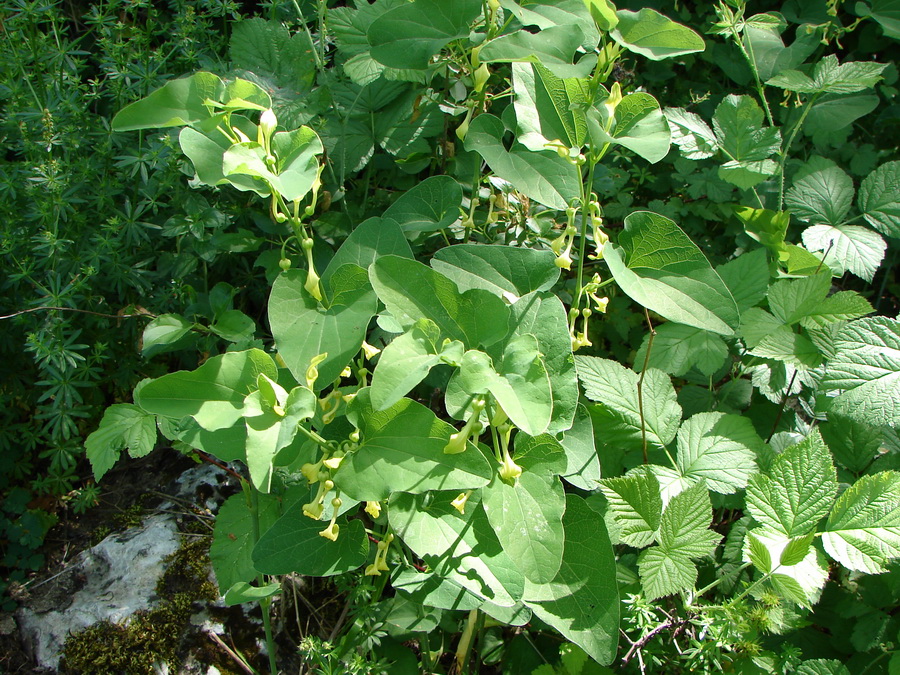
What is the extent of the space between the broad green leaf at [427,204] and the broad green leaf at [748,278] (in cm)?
74

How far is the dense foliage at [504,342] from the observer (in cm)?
99

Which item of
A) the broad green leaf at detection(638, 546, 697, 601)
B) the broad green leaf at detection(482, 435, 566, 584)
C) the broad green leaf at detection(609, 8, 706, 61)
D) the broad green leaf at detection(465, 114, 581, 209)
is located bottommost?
the broad green leaf at detection(638, 546, 697, 601)

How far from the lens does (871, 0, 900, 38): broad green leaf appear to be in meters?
2.08

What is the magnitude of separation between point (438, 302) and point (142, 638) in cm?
107

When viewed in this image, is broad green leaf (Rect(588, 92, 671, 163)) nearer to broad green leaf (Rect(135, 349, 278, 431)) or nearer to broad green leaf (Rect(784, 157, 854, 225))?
broad green leaf (Rect(135, 349, 278, 431))

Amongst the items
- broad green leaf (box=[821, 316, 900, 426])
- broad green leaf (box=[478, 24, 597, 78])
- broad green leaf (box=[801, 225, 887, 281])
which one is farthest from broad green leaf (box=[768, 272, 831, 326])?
broad green leaf (box=[478, 24, 597, 78])

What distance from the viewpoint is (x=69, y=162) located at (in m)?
1.66

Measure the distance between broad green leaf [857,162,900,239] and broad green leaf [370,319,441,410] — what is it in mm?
1525

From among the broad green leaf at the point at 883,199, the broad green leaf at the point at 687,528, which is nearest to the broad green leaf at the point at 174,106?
the broad green leaf at the point at 687,528

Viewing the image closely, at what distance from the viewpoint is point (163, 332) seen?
4.77ft

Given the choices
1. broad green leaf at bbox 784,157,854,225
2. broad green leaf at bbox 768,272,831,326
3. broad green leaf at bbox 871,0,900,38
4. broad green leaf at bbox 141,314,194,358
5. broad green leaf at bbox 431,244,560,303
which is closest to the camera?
broad green leaf at bbox 431,244,560,303

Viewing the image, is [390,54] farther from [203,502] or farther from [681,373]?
[203,502]

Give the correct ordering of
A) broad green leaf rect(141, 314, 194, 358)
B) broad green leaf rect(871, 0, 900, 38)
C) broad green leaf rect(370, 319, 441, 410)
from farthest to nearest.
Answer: broad green leaf rect(871, 0, 900, 38) → broad green leaf rect(141, 314, 194, 358) → broad green leaf rect(370, 319, 441, 410)

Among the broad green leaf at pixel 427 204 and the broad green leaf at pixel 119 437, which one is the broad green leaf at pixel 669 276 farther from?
the broad green leaf at pixel 119 437
